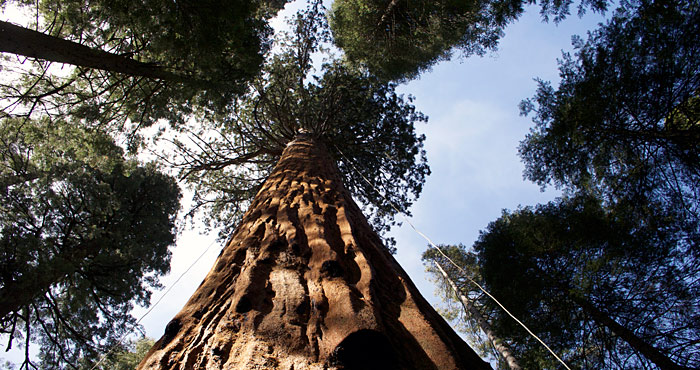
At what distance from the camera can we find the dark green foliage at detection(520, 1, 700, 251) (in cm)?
650

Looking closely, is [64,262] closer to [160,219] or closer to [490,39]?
[160,219]

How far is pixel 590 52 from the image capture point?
759 cm

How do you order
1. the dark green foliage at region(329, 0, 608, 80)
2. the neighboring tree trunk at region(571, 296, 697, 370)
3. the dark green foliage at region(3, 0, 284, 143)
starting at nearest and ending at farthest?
the dark green foliage at region(3, 0, 284, 143) < the neighboring tree trunk at region(571, 296, 697, 370) < the dark green foliage at region(329, 0, 608, 80)

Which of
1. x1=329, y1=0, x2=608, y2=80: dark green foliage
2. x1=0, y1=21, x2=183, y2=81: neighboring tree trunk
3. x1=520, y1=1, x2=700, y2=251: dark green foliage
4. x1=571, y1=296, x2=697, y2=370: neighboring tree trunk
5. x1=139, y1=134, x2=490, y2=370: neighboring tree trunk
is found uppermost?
x1=329, y1=0, x2=608, y2=80: dark green foliage

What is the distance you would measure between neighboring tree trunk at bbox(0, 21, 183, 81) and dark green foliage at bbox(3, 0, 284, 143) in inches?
9.0

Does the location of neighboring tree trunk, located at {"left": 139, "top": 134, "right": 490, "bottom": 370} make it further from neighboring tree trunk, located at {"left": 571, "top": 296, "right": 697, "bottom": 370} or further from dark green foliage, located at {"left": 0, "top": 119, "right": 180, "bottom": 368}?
neighboring tree trunk, located at {"left": 571, "top": 296, "right": 697, "bottom": 370}

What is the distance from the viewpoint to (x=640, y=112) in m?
7.11

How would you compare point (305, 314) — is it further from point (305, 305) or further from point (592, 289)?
point (592, 289)

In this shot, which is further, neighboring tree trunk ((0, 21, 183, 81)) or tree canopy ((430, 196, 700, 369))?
tree canopy ((430, 196, 700, 369))

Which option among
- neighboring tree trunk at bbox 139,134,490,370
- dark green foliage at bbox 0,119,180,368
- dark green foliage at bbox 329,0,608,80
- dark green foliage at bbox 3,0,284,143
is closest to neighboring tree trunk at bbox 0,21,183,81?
dark green foliage at bbox 3,0,284,143

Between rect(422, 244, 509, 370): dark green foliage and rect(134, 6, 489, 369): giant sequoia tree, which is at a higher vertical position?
rect(422, 244, 509, 370): dark green foliage

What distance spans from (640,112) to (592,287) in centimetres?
381

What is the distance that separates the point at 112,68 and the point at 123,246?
740 centimetres

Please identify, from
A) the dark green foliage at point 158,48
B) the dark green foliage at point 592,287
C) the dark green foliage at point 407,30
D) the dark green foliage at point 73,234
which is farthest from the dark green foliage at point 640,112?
the dark green foliage at point 73,234
